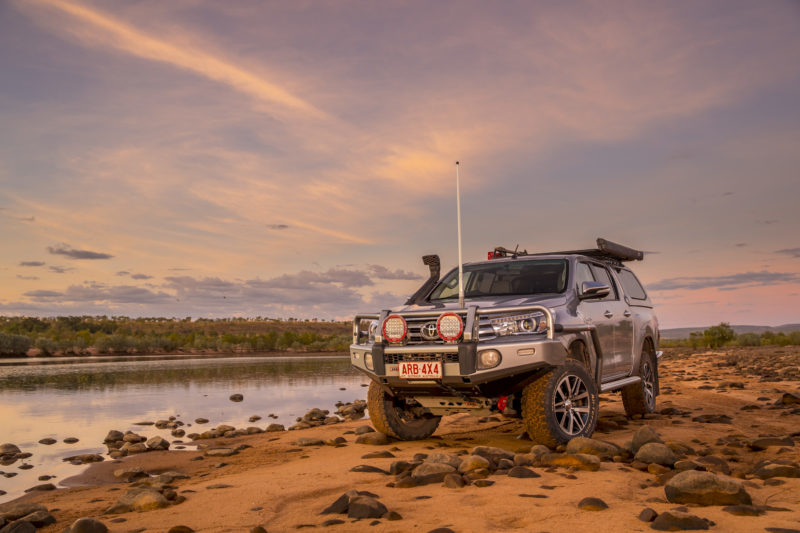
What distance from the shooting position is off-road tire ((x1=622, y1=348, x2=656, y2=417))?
1023 cm

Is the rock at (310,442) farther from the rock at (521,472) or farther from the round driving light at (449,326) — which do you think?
the rock at (521,472)

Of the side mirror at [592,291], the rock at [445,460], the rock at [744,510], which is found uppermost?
the side mirror at [592,291]

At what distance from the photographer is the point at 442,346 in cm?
680

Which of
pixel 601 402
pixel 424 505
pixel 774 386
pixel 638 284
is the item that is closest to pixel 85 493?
pixel 424 505

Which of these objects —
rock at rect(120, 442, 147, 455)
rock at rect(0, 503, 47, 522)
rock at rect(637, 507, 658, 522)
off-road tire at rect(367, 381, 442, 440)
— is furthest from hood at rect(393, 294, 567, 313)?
rock at rect(120, 442, 147, 455)

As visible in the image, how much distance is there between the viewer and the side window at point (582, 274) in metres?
8.31

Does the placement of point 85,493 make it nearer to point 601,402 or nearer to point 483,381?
point 483,381

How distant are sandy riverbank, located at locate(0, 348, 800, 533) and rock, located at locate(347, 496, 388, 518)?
0.24 ft

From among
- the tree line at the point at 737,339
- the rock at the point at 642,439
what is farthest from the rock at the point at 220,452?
the tree line at the point at 737,339

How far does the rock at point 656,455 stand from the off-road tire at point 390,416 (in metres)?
2.96

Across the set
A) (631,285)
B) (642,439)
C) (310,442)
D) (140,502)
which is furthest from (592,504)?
(631,285)

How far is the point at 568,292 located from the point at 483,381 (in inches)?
73.3

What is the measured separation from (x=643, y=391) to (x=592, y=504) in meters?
6.26

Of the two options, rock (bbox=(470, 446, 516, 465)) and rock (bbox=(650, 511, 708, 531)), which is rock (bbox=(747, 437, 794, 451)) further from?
rock (bbox=(650, 511, 708, 531))
